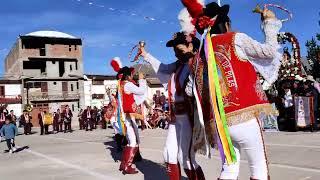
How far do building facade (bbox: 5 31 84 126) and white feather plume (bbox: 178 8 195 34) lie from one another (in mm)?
63459

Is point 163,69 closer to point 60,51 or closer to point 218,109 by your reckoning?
point 218,109

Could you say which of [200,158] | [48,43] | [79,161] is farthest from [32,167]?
[48,43]

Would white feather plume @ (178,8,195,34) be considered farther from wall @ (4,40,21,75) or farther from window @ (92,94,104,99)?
wall @ (4,40,21,75)

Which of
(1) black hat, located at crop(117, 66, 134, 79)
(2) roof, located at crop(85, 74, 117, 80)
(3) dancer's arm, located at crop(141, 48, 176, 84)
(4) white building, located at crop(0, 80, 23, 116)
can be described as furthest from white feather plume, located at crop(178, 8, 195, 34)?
(2) roof, located at crop(85, 74, 117, 80)

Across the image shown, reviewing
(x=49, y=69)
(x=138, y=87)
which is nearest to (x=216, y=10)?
(x=138, y=87)

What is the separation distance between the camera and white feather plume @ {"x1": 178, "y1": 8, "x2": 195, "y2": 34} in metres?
4.99

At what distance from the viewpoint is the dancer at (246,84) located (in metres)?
3.87

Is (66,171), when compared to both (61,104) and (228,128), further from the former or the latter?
(61,104)

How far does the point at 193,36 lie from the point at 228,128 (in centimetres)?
151

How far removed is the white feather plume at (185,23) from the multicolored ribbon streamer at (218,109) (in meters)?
1.02

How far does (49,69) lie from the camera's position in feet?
244

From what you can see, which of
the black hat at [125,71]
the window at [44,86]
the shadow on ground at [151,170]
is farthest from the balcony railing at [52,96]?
the black hat at [125,71]

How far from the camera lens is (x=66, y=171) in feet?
29.3

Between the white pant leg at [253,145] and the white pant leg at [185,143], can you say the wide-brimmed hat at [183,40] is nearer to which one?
the white pant leg at [185,143]
